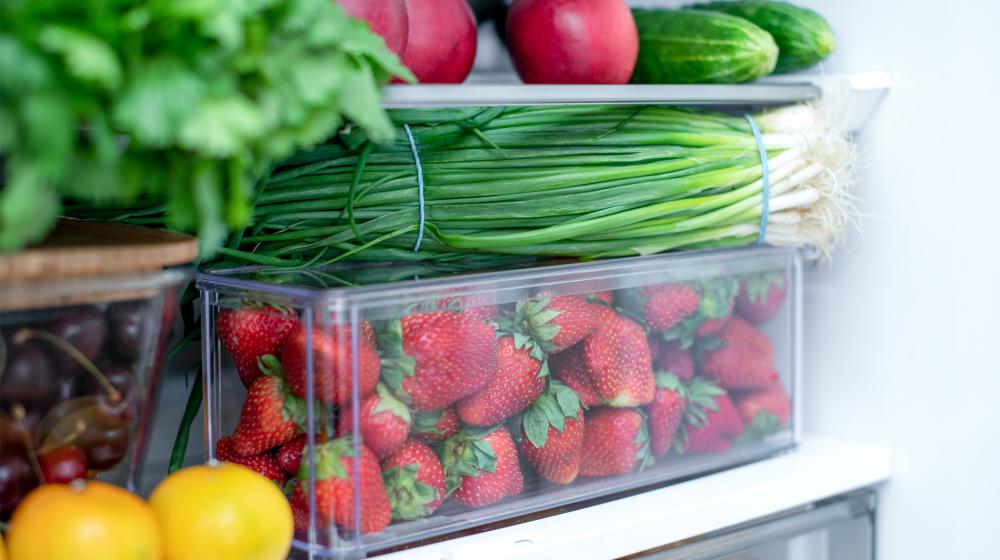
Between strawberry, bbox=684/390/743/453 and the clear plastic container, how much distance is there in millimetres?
594

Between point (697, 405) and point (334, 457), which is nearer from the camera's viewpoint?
point (334, 457)

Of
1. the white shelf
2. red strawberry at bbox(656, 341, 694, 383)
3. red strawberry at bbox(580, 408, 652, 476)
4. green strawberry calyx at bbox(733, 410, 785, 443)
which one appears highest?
red strawberry at bbox(656, 341, 694, 383)

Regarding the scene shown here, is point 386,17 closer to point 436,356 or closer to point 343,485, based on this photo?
point 436,356

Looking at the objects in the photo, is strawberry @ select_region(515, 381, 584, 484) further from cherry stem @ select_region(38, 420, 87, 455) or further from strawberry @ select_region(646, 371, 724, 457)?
cherry stem @ select_region(38, 420, 87, 455)

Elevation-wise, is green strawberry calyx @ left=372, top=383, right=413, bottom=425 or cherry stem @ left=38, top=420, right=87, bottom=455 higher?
cherry stem @ left=38, top=420, right=87, bottom=455

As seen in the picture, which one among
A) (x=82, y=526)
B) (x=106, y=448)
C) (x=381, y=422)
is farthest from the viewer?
(x=381, y=422)

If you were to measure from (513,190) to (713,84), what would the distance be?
26 cm

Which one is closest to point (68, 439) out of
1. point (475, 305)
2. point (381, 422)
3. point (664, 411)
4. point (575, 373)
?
point (381, 422)

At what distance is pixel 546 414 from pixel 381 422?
7.1 inches

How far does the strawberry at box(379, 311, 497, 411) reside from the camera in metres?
0.89

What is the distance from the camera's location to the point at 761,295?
1166 millimetres

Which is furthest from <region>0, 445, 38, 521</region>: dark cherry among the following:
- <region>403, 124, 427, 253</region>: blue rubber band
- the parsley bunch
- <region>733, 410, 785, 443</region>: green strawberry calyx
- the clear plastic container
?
<region>733, 410, 785, 443</region>: green strawberry calyx

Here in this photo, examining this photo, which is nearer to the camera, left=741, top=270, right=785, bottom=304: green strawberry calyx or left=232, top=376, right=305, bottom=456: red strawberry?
left=232, top=376, right=305, bottom=456: red strawberry

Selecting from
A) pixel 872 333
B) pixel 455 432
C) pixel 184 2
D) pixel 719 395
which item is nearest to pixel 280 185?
pixel 455 432
